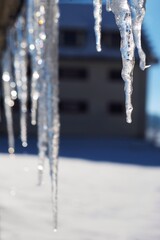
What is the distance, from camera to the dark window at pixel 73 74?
1845cm

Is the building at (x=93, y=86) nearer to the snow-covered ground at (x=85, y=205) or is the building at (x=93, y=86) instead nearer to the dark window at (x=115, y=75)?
the dark window at (x=115, y=75)

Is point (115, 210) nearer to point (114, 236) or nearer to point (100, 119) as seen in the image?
point (114, 236)

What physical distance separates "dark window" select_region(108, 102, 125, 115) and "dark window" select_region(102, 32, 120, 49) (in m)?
2.30

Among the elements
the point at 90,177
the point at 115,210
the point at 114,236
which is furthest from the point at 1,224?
the point at 90,177

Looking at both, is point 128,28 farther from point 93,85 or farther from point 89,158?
point 93,85

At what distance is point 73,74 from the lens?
18.5 meters

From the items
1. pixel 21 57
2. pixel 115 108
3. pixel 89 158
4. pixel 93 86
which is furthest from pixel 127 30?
pixel 115 108

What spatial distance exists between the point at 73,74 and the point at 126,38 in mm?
16930

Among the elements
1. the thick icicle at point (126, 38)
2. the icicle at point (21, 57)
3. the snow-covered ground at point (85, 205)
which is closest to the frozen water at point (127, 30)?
the thick icicle at point (126, 38)

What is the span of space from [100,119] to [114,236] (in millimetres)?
15036

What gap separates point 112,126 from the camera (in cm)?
1883

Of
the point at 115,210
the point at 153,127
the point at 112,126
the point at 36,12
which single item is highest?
the point at 36,12

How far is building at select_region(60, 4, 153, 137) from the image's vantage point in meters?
18.4

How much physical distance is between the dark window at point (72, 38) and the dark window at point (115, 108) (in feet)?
9.02
